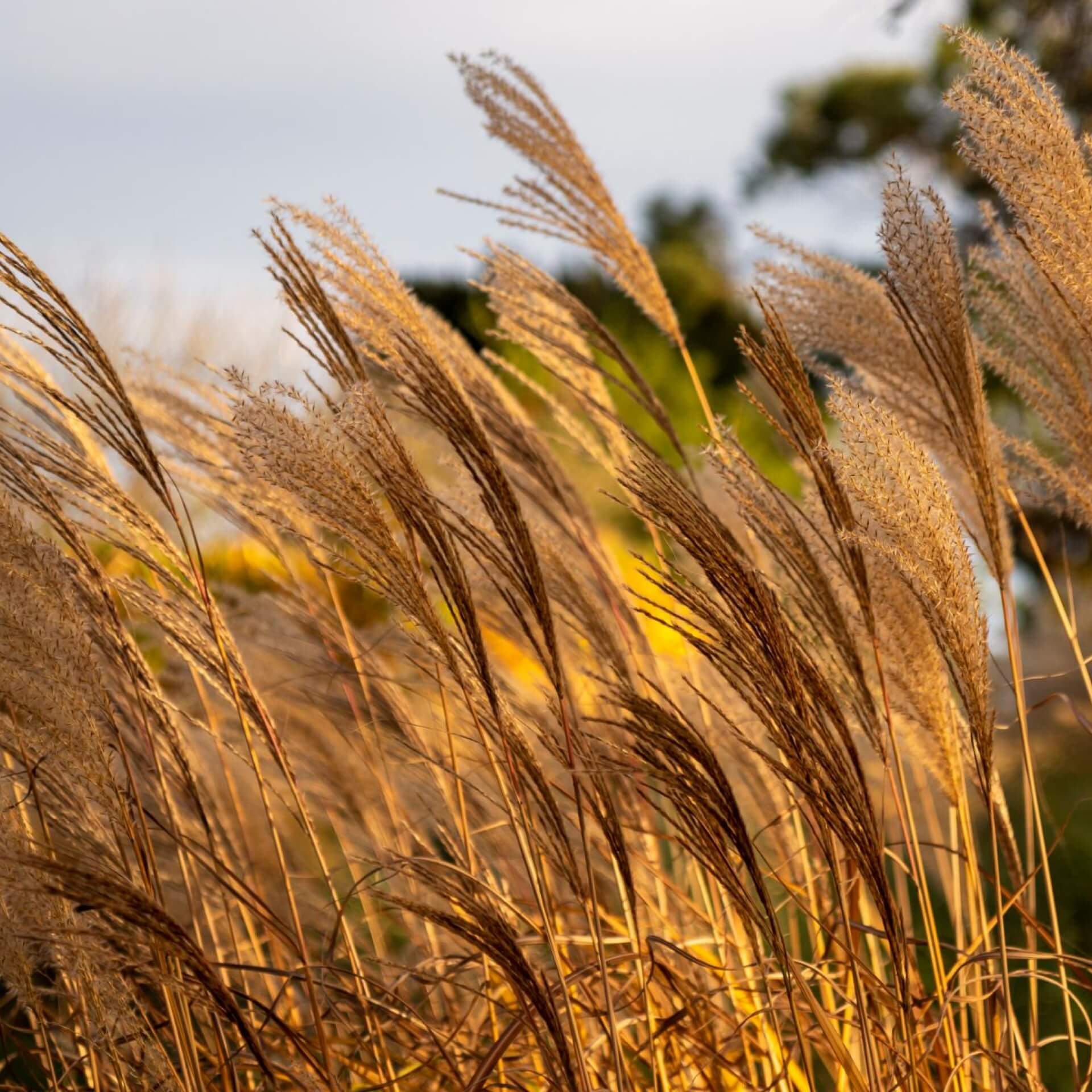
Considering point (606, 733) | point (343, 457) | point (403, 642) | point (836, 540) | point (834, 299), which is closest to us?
point (343, 457)

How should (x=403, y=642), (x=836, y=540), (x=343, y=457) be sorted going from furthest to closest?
1. (x=403, y=642)
2. (x=836, y=540)
3. (x=343, y=457)

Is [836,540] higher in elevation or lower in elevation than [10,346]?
lower

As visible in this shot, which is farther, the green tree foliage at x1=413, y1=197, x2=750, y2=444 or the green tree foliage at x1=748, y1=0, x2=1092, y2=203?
the green tree foliage at x1=413, y1=197, x2=750, y2=444

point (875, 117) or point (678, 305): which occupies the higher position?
point (875, 117)

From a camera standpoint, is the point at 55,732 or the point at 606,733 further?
the point at 606,733

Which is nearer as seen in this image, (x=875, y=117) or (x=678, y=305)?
(x=875, y=117)

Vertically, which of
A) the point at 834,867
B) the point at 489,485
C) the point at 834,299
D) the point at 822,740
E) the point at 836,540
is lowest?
the point at 834,867

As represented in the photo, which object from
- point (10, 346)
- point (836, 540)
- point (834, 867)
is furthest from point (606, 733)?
point (10, 346)

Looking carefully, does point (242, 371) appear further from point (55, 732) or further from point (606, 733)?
point (606, 733)

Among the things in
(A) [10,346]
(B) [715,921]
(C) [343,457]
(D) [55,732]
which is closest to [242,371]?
(C) [343,457]

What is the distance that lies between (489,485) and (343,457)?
13 centimetres

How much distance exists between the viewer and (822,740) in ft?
3.16

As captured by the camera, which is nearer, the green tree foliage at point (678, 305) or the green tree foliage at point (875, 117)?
the green tree foliage at point (875, 117)

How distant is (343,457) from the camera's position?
3.10 ft
